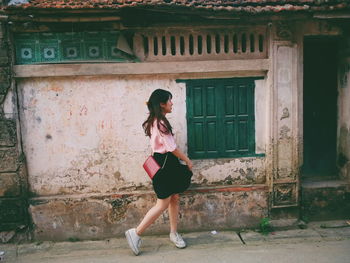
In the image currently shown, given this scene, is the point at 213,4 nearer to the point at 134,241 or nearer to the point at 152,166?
the point at 152,166

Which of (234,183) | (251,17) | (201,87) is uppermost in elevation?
(251,17)

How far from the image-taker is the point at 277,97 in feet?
18.2

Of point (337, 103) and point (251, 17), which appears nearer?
point (251, 17)

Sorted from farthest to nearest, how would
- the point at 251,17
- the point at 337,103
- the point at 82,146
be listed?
1. the point at 337,103
2. the point at 82,146
3. the point at 251,17

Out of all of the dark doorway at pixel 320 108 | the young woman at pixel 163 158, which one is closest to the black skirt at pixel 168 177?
the young woman at pixel 163 158

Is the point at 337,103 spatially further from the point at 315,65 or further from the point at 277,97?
the point at 277,97

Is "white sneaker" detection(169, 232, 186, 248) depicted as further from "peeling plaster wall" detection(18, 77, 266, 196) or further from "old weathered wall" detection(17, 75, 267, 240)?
"peeling plaster wall" detection(18, 77, 266, 196)

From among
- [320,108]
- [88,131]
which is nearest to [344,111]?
[320,108]

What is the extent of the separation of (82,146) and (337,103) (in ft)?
13.1

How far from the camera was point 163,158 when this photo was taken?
4.82 m

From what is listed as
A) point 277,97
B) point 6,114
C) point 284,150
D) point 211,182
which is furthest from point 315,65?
Answer: point 6,114

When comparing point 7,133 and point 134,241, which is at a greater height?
point 7,133

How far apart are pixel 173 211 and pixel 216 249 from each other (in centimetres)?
75

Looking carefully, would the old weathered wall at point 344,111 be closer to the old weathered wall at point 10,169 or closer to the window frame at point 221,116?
the window frame at point 221,116
